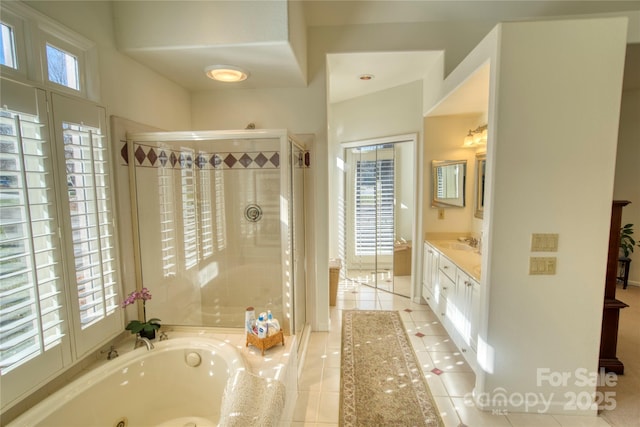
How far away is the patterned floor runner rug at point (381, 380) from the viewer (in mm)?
2021

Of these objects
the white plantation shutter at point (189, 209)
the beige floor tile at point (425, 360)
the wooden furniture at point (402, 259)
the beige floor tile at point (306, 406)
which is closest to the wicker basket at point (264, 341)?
the beige floor tile at point (306, 406)

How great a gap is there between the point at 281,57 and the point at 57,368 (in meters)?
2.39

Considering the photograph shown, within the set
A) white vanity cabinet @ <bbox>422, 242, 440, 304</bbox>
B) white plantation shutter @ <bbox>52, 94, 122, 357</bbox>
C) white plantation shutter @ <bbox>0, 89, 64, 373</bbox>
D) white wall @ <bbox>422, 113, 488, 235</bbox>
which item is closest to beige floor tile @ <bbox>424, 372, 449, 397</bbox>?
white vanity cabinet @ <bbox>422, 242, 440, 304</bbox>

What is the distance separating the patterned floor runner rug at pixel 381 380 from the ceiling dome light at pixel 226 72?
2643 millimetres

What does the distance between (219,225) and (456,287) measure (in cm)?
230

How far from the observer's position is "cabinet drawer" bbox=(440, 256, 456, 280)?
107 inches

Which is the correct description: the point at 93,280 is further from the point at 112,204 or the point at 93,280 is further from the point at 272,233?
the point at 272,233

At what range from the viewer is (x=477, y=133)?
10.7 ft

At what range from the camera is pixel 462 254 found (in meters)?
2.92

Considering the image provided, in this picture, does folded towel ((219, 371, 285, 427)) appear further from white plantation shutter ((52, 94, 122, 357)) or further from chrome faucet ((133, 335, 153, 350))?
white plantation shutter ((52, 94, 122, 357))

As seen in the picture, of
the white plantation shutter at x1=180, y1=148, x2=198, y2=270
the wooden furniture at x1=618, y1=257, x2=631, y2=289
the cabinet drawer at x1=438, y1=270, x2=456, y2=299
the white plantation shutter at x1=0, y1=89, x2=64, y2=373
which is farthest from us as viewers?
the wooden furniture at x1=618, y1=257, x2=631, y2=289

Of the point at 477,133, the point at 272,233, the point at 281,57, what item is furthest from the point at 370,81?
the point at 272,233

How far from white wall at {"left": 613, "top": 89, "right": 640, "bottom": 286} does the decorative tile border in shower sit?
5.33 metres

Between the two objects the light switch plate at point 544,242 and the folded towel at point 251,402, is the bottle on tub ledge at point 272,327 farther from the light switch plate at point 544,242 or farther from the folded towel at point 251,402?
the light switch plate at point 544,242
